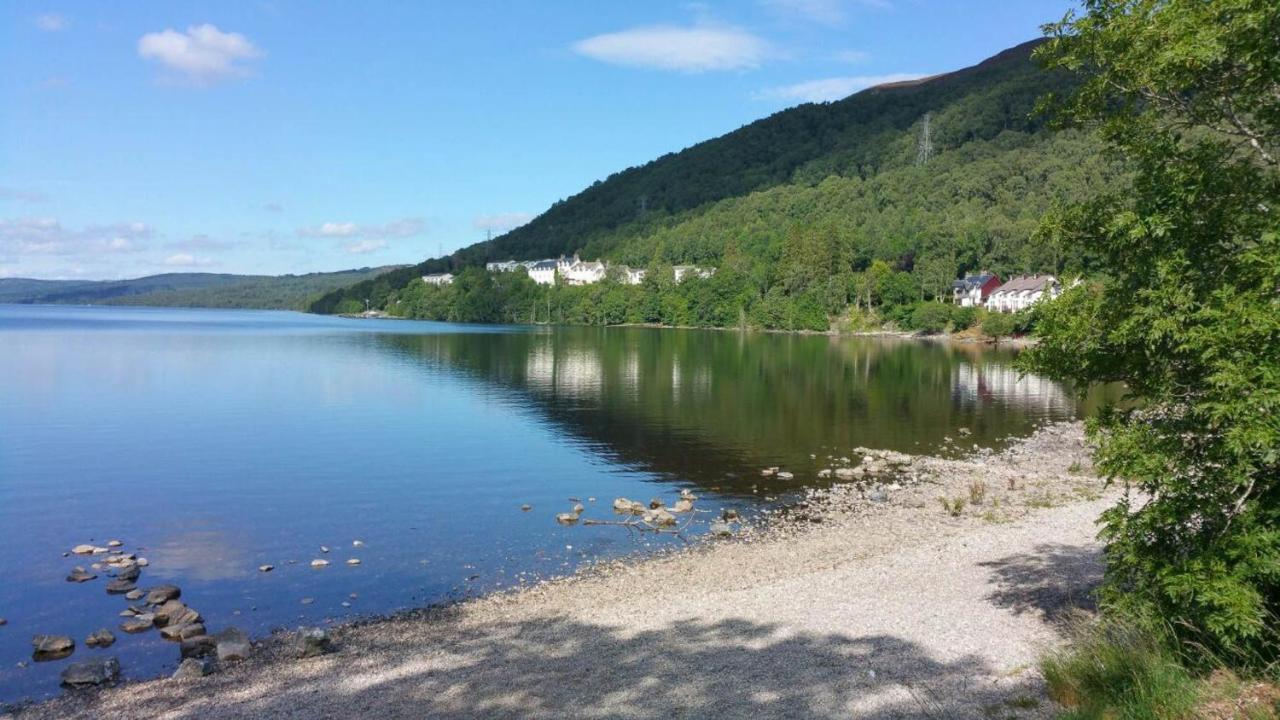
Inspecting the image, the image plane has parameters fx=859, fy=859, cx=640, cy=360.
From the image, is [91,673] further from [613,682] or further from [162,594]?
[613,682]

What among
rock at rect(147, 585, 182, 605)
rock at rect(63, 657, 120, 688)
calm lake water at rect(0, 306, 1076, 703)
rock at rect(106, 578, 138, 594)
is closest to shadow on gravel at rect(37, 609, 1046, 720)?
rock at rect(63, 657, 120, 688)

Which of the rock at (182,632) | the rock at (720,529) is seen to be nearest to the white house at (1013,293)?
the rock at (720,529)

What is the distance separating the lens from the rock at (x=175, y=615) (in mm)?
18578

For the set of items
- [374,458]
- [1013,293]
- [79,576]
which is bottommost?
[374,458]

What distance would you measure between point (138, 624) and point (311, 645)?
464cm

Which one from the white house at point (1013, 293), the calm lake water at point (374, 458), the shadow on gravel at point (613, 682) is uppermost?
the white house at point (1013, 293)

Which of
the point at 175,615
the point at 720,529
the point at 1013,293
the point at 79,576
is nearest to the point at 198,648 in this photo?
the point at 175,615

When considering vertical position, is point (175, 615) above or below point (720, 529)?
above

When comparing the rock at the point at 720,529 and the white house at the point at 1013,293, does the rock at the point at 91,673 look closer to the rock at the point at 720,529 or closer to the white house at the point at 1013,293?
the rock at the point at 720,529

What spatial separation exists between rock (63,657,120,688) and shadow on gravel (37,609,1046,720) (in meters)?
0.86

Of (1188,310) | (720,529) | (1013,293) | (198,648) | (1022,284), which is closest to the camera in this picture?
(1188,310)

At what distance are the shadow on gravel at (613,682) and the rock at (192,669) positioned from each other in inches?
14.9

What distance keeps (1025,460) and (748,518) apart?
16.4 meters

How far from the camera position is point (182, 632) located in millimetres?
17984
